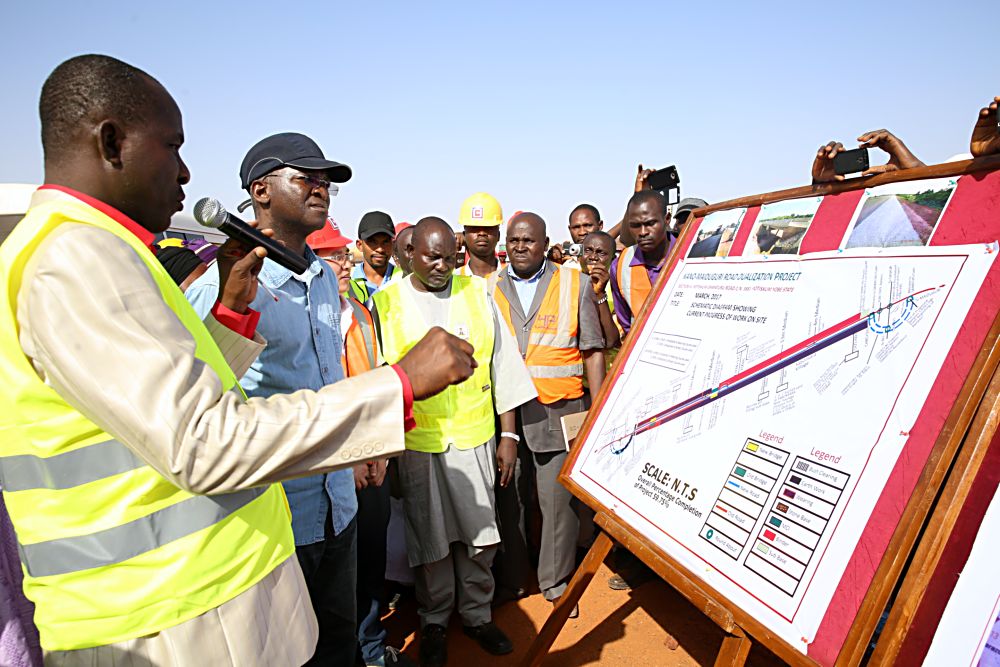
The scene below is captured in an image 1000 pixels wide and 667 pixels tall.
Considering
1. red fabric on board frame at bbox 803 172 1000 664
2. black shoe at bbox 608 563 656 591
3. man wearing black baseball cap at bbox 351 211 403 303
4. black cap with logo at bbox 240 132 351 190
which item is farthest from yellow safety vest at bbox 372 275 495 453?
man wearing black baseball cap at bbox 351 211 403 303

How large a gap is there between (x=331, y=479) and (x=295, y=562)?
728 mm

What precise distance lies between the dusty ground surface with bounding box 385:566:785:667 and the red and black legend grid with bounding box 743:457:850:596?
1848 mm

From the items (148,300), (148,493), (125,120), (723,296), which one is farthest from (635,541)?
(125,120)

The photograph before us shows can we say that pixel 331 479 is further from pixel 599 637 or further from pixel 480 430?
pixel 599 637

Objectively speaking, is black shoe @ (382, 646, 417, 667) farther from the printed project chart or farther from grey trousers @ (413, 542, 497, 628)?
the printed project chart

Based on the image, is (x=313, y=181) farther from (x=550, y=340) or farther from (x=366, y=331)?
(x=550, y=340)

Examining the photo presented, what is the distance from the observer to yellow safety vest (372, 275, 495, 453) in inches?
112

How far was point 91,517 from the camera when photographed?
1.08m

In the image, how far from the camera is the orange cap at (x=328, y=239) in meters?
3.70

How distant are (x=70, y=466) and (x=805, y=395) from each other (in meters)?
1.75

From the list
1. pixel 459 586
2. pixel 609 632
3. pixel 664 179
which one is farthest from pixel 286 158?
pixel 664 179

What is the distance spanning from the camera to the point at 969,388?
121cm

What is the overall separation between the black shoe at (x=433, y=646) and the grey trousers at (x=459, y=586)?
0.03 meters

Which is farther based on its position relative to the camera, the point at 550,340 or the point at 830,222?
the point at 550,340
